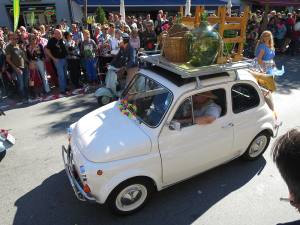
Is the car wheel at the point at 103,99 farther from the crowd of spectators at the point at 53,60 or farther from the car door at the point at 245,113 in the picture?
the car door at the point at 245,113

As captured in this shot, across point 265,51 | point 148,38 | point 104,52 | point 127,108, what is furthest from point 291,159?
point 148,38

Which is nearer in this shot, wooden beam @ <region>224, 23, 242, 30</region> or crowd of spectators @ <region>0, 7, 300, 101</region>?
wooden beam @ <region>224, 23, 242, 30</region>

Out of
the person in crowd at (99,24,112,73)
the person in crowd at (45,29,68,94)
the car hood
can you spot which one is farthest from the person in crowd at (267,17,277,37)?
the car hood

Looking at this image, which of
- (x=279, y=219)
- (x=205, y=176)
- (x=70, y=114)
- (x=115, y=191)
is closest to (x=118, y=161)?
(x=115, y=191)

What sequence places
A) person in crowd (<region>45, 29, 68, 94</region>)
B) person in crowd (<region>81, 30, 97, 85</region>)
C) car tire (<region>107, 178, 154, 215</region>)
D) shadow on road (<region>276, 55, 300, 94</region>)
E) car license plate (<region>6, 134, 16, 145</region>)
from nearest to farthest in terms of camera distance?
car tire (<region>107, 178, 154, 215</region>) < car license plate (<region>6, 134, 16, 145</region>) < person in crowd (<region>45, 29, 68, 94</region>) < shadow on road (<region>276, 55, 300, 94</region>) < person in crowd (<region>81, 30, 97, 85</region>)

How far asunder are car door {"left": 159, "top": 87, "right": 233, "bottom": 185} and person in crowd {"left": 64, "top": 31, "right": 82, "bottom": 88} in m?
6.24

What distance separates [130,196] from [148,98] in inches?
56.7

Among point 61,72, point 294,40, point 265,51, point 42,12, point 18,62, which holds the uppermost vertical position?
point 42,12

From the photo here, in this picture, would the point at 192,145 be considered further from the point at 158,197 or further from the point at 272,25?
the point at 272,25

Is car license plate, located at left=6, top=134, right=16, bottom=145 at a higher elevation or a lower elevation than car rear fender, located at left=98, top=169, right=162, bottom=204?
lower

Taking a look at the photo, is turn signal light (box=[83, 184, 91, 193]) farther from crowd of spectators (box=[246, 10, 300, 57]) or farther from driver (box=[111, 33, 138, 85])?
crowd of spectators (box=[246, 10, 300, 57])

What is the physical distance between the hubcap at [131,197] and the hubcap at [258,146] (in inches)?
84.3

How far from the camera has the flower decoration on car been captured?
435cm

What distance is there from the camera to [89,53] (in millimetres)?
9398
